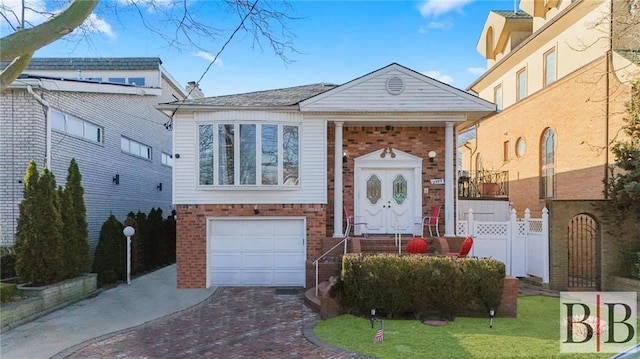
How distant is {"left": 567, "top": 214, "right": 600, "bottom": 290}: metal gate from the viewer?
403 inches

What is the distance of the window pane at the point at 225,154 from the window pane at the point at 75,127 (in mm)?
4621

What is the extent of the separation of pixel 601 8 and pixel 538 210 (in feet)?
24.7

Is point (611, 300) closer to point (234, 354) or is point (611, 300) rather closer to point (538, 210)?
point (538, 210)

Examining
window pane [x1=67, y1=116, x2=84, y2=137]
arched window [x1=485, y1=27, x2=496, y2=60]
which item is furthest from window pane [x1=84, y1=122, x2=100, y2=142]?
arched window [x1=485, y1=27, x2=496, y2=60]

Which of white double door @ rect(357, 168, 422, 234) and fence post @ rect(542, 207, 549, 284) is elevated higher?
white double door @ rect(357, 168, 422, 234)

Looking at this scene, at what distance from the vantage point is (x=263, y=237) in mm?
11227

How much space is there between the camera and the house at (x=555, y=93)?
11625 mm

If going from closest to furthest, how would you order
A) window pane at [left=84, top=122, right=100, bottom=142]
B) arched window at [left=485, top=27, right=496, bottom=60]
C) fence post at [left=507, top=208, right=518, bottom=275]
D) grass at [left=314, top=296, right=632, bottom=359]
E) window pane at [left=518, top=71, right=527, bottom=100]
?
1. grass at [left=314, top=296, right=632, bottom=359]
2. fence post at [left=507, top=208, right=518, bottom=275]
3. window pane at [left=84, top=122, right=100, bottom=142]
4. window pane at [left=518, top=71, right=527, bottom=100]
5. arched window at [left=485, top=27, right=496, bottom=60]

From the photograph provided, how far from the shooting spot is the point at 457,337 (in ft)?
21.2

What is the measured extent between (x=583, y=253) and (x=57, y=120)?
15.4 metres

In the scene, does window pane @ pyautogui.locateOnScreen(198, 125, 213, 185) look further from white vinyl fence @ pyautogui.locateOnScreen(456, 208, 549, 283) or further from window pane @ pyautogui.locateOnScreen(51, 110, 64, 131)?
white vinyl fence @ pyautogui.locateOnScreen(456, 208, 549, 283)

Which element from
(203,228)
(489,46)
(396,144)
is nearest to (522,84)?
(489,46)

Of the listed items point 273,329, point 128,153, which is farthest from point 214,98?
point 273,329

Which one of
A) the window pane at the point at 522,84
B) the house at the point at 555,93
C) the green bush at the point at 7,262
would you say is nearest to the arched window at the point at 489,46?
the house at the point at 555,93
